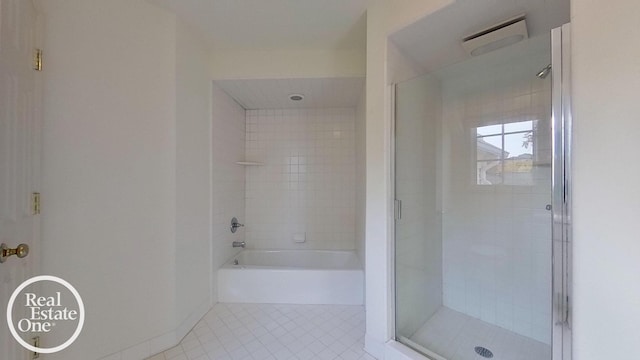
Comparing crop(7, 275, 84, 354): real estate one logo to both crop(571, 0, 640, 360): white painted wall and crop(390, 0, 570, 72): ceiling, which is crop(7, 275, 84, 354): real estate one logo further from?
crop(390, 0, 570, 72): ceiling

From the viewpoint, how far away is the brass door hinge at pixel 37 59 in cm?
119

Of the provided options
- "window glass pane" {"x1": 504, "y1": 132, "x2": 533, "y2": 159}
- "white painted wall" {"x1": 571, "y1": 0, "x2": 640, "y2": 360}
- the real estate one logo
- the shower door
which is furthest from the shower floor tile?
the real estate one logo

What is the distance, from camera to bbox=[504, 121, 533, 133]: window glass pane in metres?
1.72

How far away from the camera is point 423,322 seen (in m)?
1.80

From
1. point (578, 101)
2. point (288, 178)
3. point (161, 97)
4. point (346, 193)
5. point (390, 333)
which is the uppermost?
point (161, 97)

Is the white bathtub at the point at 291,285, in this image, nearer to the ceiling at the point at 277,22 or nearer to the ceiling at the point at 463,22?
the ceiling at the point at 463,22

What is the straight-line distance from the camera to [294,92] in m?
2.51

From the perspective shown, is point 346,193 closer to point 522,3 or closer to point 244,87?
point 244,87

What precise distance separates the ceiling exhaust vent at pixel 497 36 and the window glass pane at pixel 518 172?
0.84 m

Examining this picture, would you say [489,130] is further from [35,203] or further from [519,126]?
[35,203]

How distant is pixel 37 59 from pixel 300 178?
7.47 ft

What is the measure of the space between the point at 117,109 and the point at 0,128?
585 millimetres

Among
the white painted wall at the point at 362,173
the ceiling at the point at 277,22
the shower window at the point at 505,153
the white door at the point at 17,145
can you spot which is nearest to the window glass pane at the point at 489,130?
the shower window at the point at 505,153

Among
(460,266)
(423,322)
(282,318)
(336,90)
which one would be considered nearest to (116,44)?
(336,90)
